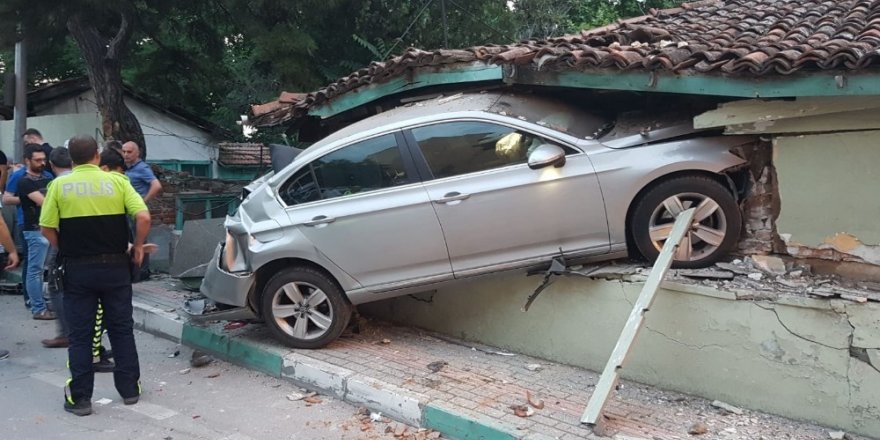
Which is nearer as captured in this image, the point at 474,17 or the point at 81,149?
the point at 81,149

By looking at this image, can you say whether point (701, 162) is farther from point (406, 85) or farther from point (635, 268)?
point (406, 85)

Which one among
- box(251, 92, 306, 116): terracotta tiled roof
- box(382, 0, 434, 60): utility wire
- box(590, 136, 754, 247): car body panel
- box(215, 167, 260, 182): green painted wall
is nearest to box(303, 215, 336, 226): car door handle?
box(590, 136, 754, 247): car body panel

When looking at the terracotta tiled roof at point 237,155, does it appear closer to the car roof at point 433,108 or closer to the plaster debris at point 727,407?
the car roof at point 433,108

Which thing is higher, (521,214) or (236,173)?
(236,173)

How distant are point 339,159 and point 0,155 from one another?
202 inches

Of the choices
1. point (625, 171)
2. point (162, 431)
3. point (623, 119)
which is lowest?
point (162, 431)

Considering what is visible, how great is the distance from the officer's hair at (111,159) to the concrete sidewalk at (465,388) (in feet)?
5.27

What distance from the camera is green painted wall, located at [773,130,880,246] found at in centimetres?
439

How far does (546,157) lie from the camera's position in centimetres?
480

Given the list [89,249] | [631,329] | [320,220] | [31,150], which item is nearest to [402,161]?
[320,220]

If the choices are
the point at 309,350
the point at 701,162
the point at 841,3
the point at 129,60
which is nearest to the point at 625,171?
the point at 701,162

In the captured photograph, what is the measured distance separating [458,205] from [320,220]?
1.14 metres

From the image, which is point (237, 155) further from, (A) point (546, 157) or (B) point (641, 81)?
(B) point (641, 81)

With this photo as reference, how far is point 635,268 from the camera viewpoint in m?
4.95
